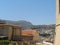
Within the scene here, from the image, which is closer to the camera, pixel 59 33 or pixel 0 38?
pixel 59 33

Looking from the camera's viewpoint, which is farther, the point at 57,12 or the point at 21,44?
the point at 21,44

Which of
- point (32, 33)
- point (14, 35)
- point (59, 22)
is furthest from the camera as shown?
point (32, 33)

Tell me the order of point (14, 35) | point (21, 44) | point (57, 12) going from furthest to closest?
point (14, 35)
point (21, 44)
point (57, 12)

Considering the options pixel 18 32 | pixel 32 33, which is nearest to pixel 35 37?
pixel 32 33

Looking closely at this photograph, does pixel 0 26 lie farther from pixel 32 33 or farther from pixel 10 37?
pixel 32 33

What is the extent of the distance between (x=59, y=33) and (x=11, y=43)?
13003mm

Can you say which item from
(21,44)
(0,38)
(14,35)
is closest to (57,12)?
(0,38)

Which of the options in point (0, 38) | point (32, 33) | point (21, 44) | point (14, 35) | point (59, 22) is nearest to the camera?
point (59, 22)

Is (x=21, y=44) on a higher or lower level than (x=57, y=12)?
lower

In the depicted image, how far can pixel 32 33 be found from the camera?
88.2ft

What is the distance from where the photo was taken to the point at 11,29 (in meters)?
19.1

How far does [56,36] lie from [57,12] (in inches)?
21.0

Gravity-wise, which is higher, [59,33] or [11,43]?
[59,33]

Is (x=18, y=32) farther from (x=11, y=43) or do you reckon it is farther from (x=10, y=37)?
(x=11, y=43)
